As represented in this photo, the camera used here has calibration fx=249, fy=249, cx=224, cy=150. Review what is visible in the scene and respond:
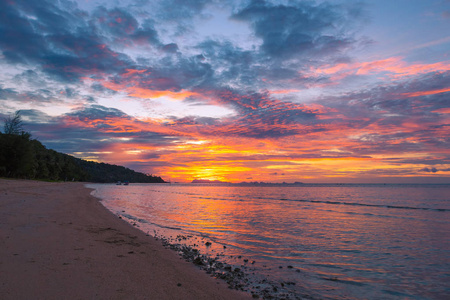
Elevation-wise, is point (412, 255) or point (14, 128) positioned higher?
point (14, 128)

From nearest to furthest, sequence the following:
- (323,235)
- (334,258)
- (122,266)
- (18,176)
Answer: (122,266) < (334,258) < (323,235) < (18,176)

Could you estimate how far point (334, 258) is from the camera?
11.7 meters

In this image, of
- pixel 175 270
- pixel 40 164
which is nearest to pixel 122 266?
pixel 175 270

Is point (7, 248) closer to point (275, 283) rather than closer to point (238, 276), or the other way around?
point (238, 276)

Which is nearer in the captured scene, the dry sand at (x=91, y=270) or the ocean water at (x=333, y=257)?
the dry sand at (x=91, y=270)

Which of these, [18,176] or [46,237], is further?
[18,176]

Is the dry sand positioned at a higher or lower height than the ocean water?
higher

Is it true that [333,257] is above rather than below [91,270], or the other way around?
below

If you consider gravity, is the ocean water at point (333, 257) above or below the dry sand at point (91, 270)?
below

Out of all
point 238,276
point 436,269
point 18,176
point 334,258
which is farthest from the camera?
point 18,176

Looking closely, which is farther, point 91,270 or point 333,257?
point 333,257

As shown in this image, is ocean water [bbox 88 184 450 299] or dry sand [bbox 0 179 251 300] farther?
ocean water [bbox 88 184 450 299]

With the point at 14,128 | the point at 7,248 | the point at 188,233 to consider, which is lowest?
the point at 188,233

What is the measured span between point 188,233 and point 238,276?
29.5ft
